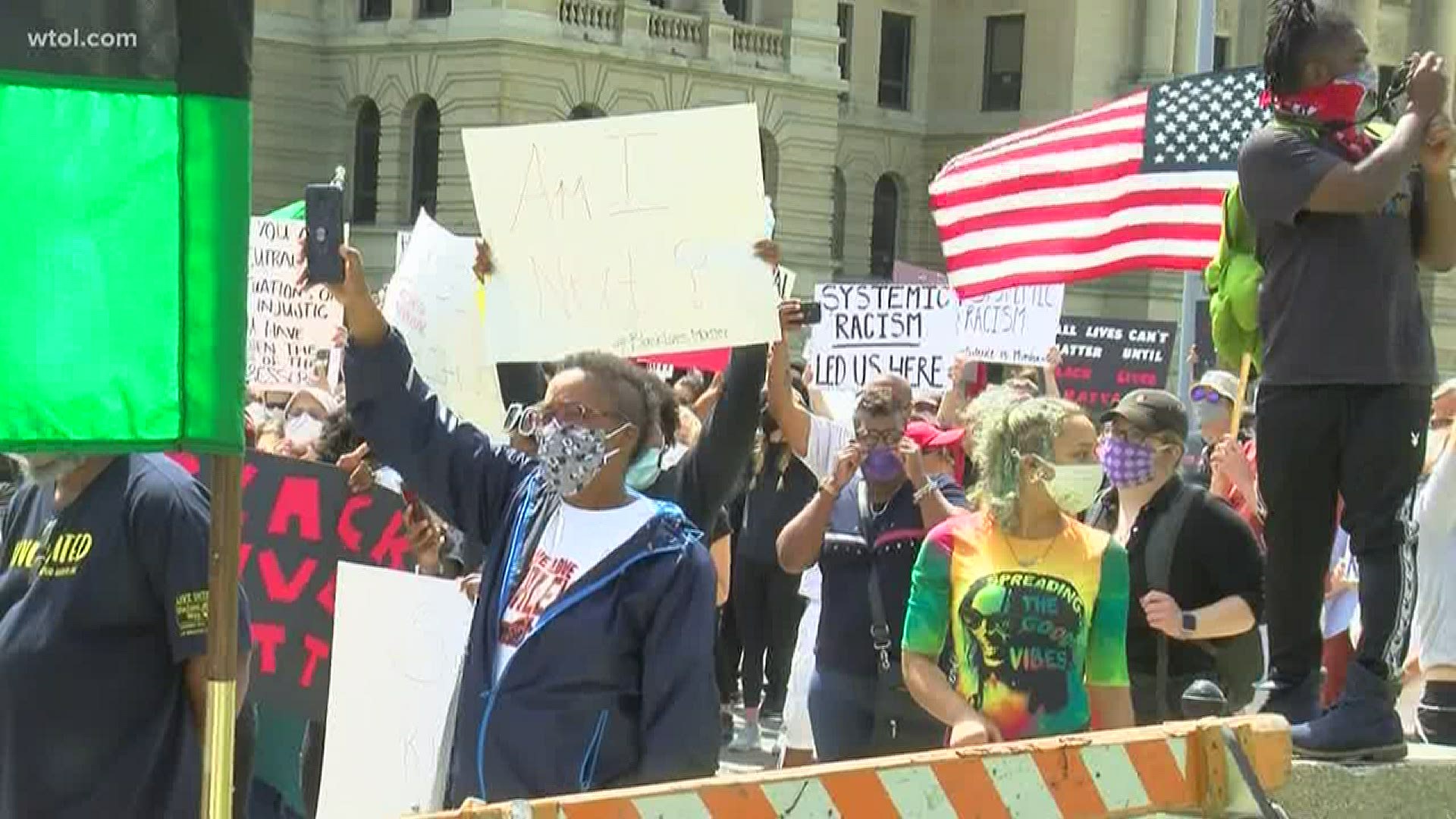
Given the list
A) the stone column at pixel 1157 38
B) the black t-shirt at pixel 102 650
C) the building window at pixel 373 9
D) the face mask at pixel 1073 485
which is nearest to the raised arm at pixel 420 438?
the black t-shirt at pixel 102 650

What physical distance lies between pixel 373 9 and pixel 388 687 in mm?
35902

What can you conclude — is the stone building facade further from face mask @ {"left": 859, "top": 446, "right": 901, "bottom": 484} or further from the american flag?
face mask @ {"left": 859, "top": 446, "right": 901, "bottom": 484}

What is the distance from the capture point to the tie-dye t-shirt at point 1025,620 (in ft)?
18.1

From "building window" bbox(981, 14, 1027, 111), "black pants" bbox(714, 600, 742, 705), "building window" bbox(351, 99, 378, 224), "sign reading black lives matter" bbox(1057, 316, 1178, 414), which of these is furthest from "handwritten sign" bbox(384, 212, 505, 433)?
"building window" bbox(981, 14, 1027, 111)

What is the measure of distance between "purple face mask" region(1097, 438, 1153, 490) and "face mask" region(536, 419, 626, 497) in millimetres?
2197

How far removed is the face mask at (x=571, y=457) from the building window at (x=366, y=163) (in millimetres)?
36341

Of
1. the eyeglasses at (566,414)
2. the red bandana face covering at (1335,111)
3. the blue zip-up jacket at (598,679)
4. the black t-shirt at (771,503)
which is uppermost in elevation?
the red bandana face covering at (1335,111)

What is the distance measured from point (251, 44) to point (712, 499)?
2.00 metres

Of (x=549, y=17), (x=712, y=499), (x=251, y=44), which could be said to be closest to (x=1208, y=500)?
(x=712, y=499)

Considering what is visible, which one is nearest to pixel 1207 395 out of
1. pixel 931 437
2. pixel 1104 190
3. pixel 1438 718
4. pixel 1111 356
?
pixel 1104 190

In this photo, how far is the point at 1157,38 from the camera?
5044 centimetres

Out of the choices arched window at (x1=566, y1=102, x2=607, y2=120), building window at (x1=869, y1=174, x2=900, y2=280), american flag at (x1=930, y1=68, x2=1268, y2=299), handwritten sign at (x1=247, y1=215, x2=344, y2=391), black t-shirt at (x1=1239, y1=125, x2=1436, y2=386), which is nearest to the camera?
black t-shirt at (x1=1239, y1=125, x2=1436, y2=386)

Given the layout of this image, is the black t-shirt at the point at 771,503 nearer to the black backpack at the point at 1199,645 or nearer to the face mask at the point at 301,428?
the face mask at the point at 301,428

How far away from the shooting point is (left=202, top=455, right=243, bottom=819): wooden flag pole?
364cm
